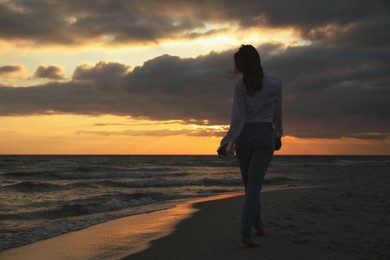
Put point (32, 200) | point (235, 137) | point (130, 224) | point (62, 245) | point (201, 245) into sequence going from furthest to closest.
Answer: point (32, 200), point (130, 224), point (62, 245), point (201, 245), point (235, 137)

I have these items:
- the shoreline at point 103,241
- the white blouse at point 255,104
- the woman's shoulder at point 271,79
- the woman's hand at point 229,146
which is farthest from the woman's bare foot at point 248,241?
the woman's shoulder at point 271,79

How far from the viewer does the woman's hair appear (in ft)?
11.5

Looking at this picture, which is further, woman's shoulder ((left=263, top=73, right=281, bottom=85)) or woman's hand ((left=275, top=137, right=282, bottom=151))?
woman's hand ((left=275, top=137, right=282, bottom=151))

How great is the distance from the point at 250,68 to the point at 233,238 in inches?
76.1

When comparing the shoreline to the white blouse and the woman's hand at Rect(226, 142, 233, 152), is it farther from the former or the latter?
the white blouse

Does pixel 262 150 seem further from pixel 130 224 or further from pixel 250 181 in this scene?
pixel 130 224

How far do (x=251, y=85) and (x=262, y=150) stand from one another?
0.60 meters

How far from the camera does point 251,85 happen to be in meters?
3.51

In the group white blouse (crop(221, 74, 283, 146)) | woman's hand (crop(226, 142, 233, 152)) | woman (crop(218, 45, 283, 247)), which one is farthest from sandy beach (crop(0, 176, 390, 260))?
white blouse (crop(221, 74, 283, 146))

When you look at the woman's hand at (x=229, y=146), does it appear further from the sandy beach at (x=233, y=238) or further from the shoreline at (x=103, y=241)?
the shoreline at (x=103, y=241)

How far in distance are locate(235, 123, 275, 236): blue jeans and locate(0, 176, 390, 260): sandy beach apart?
38 centimetres

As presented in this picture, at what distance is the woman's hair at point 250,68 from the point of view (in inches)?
138

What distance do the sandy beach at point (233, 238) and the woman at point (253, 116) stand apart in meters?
0.55

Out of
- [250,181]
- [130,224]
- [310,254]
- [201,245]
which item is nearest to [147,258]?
[201,245]
